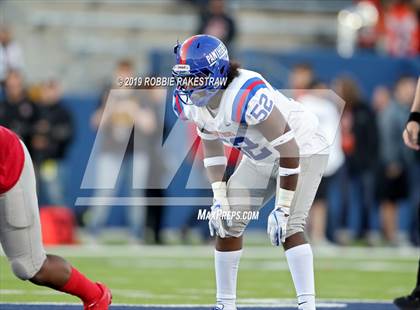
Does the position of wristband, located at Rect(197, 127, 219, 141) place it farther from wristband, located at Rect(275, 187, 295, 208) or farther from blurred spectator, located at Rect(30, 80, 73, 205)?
blurred spectator, located at Rect(30, 80, 73, 205)

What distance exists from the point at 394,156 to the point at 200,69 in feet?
24.5

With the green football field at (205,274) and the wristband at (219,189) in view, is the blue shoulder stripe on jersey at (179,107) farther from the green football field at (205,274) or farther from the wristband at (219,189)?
the green football field at (205,274)

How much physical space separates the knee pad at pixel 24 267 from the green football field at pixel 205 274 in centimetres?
175

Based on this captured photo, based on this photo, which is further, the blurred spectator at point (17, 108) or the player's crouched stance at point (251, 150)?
the blurred spectator at point (17, 108)

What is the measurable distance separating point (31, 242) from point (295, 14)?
1333cm

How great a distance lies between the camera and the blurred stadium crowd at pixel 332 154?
11.8 meters

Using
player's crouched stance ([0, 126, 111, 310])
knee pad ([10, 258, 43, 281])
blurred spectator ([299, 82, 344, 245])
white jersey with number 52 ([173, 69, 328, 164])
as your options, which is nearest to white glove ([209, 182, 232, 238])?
white jersey with number 52 ([173, 69, 328, 164])

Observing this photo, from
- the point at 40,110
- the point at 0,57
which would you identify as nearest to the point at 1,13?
the point at 0,57

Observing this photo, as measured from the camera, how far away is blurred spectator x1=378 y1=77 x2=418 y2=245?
40.9 feet

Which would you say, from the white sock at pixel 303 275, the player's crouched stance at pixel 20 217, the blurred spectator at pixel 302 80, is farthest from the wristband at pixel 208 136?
the blurred spectator at pixel 302 80

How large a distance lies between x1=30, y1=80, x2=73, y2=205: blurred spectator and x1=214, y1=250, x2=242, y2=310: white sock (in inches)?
259

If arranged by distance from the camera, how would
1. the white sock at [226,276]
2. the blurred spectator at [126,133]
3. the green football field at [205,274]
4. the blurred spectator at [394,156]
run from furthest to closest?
1. the blurred spectator at [394,156]
2. the blurred spectator at [126,133]
3. the green football field at [205,274]
4. the white sock at [226,276]

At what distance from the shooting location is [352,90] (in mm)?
12164

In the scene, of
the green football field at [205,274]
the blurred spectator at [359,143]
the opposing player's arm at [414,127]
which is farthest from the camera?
the blurred spectator at [359,143]
